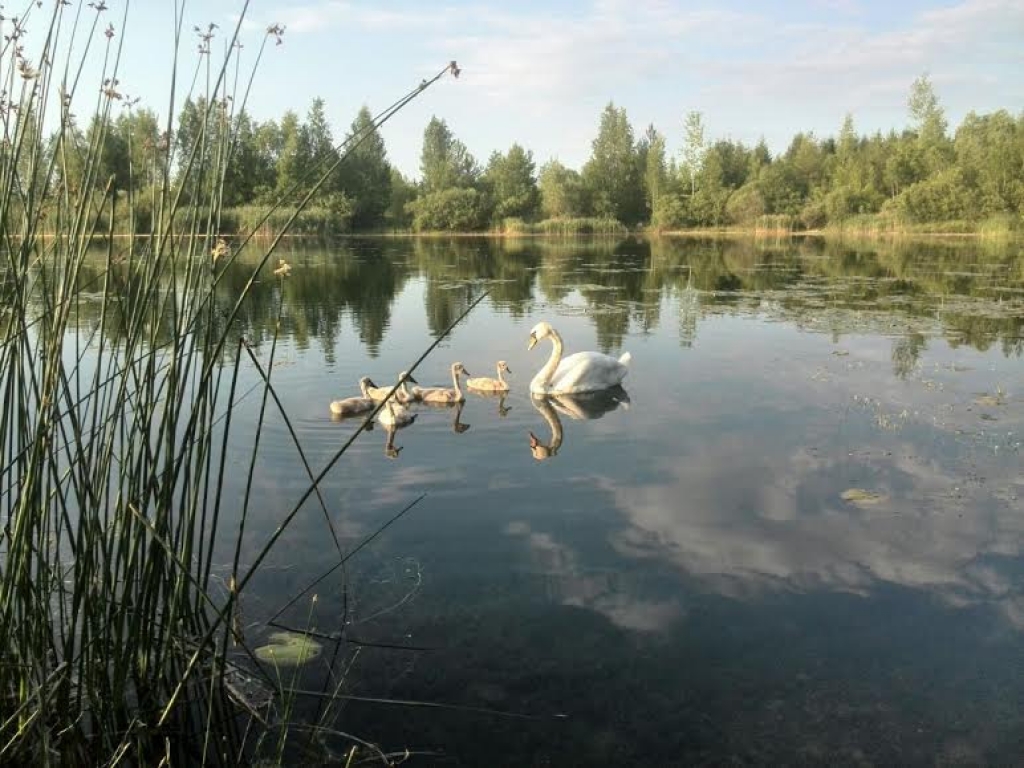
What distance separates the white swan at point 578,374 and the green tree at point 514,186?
64576 millimetres

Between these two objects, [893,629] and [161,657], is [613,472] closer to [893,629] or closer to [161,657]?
[893,629]

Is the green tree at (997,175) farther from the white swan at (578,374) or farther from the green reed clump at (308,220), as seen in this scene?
the white swan at (578,374)

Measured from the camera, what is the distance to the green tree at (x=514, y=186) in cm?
7444

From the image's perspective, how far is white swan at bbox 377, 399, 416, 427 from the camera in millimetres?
8617

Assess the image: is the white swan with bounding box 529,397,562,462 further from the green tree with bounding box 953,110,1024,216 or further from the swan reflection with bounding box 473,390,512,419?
the green tree with bounding box 953,110,1024,216

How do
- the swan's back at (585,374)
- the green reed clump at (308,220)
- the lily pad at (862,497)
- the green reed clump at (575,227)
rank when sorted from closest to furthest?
the lily pad at (862,497)
the swan's back at (585,374)
the green reed clump at (308,220)
the green reed clump at (575,227)

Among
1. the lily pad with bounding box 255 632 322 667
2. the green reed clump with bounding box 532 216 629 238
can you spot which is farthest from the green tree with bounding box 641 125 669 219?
the lily pad with bounding box 255 632 322 667

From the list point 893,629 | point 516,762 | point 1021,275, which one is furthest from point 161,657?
point 1021,275

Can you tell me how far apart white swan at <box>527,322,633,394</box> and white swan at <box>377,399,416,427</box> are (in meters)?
1.92

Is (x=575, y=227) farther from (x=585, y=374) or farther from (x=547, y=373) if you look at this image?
(x=585, y=374)

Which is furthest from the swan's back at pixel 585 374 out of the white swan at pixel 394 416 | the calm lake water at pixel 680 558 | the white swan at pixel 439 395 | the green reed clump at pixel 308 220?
the green reed clump at pixel 308 220

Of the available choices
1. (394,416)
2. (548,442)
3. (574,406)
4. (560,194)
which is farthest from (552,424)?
(560,194)

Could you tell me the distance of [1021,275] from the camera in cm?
2322

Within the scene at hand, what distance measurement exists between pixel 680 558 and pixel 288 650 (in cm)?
266
